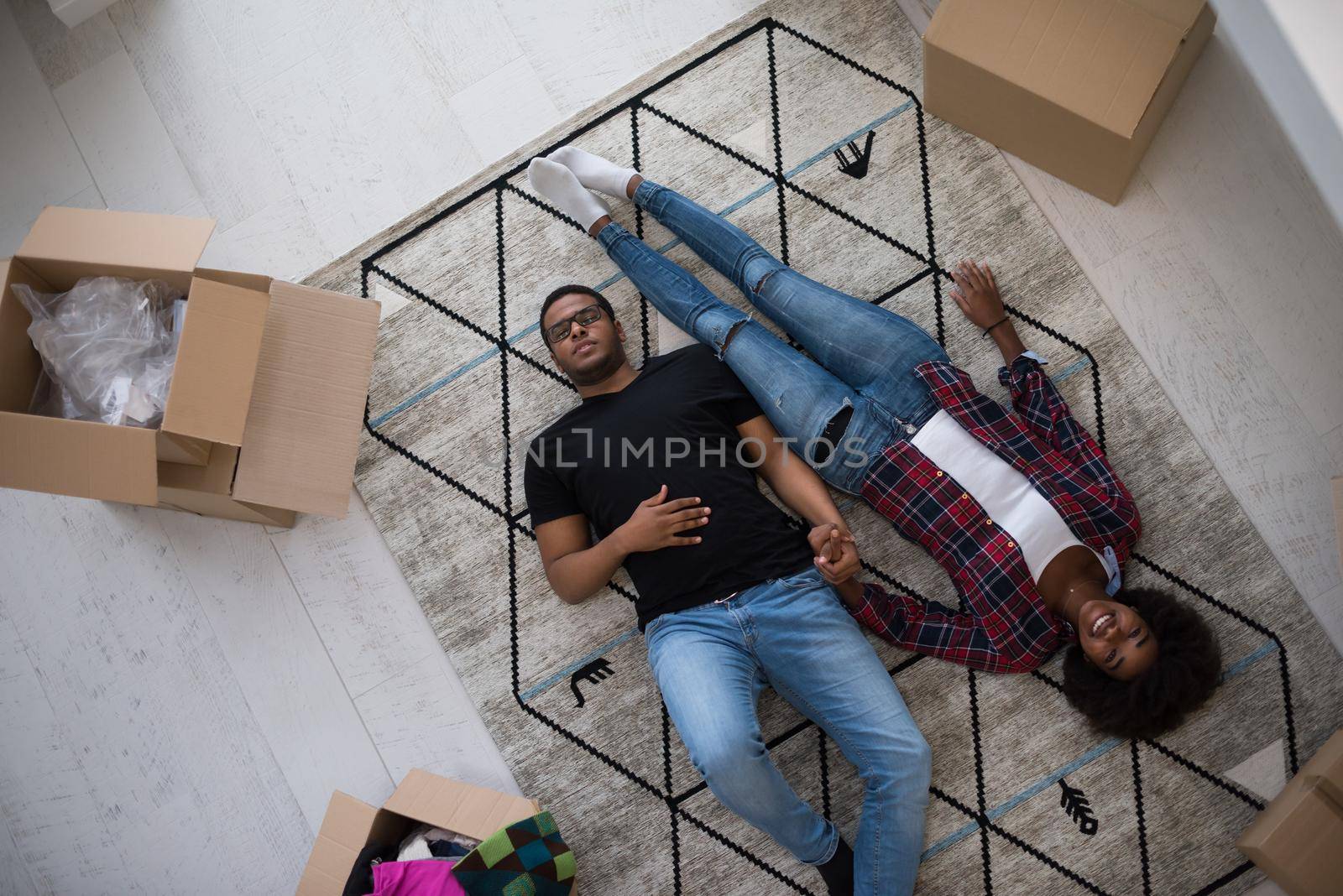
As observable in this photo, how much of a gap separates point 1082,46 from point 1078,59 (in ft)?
0.09

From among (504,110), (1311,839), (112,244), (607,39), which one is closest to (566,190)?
(504,110)

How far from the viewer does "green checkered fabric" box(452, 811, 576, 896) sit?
1853 millimetres

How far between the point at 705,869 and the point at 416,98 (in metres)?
1.94

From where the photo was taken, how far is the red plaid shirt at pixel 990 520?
1.98 meters

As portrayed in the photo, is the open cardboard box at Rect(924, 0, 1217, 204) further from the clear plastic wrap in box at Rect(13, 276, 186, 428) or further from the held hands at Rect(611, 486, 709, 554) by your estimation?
the clear plastic wrap in box at Rect(13, 276, 186, 428)

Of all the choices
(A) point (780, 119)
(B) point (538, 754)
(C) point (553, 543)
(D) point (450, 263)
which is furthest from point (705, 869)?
(A) point (780, 119)

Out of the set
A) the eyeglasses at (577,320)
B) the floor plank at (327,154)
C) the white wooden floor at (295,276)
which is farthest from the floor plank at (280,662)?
the eyeglasses at (577,320)

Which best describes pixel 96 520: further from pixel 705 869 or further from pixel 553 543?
pixel 705 869

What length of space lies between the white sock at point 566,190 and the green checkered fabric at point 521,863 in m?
1.32

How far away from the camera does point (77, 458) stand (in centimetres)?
188

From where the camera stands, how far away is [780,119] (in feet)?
7.63

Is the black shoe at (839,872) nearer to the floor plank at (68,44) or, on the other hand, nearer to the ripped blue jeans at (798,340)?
the ripped blue jeans at (798,340)

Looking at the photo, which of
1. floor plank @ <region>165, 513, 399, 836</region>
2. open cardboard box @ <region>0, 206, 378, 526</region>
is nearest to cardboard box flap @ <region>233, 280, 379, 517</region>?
open cardboard box @ <region>0, 206, 378, 526</region>

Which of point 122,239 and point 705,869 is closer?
point 122,239
